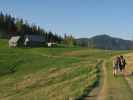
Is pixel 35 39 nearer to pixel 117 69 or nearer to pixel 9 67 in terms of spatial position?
pixel 9 67

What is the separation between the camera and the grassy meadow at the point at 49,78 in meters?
24.0

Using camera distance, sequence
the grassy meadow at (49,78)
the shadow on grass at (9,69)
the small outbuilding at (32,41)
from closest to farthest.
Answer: the grassy meadow at (49,78)
the shadow on grass at (9,69)
the small outbuilding at (32,41)

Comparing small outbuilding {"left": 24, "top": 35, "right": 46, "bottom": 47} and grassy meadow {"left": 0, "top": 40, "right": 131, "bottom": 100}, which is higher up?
small outbuilding {"left": 24, "top": 35, "right": 46, "bottom": 47}

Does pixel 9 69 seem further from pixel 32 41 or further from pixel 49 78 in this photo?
pixel 32 41

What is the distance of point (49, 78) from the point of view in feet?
138

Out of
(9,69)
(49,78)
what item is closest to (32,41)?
(9,69)

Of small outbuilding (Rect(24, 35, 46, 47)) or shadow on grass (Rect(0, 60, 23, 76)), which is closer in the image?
shadow on grass (Rect(0, 60, 23, 76))

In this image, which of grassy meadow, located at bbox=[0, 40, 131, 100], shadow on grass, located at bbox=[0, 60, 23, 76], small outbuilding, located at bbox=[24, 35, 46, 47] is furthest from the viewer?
small outbuilding, located at bbox=[24, 35, 46, 47]

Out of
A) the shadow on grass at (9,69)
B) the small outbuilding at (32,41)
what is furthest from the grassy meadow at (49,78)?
the small outbuilding at (32,41)

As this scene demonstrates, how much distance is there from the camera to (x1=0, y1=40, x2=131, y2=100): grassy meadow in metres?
24.0

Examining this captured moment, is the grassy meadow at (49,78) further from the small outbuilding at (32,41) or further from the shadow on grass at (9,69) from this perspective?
the small outbuilding at (32,41)

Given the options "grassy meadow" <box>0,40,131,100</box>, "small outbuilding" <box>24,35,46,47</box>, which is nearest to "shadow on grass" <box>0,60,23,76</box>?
"grassy meadow" <box>0,40,131,100</box>

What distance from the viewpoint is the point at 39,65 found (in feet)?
229

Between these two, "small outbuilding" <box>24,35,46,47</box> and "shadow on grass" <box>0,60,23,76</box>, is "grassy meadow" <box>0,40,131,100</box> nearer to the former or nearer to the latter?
"shadow on grass" <box>0,60,23,76</box>
